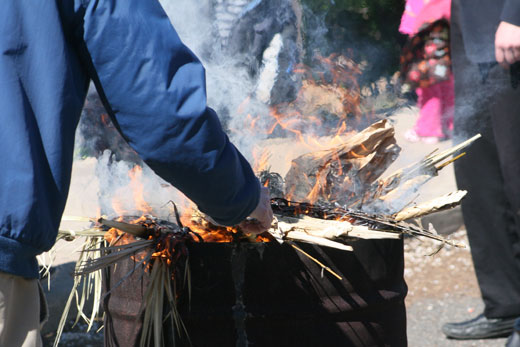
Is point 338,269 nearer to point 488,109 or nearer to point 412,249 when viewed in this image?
point 488,109

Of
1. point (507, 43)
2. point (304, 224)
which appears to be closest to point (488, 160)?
point (507, 43)

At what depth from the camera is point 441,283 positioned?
4.25 metres

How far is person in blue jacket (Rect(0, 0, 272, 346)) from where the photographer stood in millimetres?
1207

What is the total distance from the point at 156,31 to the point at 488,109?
2393 mm

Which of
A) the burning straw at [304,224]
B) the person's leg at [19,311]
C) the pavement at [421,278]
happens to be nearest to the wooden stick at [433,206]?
the burning straw at [304,224]

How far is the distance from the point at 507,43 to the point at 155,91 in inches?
82.4

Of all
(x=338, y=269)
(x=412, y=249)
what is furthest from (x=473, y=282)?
(x=338, y=269)

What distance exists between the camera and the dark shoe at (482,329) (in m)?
3.38

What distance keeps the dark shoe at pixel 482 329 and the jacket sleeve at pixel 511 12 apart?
157cm

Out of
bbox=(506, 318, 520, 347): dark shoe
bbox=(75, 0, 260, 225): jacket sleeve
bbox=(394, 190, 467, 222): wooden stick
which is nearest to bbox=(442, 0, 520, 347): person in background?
bbox=(506, 318, 520, 347): dark shoe

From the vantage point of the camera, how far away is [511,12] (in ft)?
9.29

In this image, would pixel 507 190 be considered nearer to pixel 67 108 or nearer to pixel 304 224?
pixel 304 224

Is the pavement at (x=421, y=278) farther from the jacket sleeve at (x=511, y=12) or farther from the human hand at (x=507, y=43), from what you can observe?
the jacket sleeve at (x=511, y=12)

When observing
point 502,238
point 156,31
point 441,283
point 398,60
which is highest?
point 398,60
